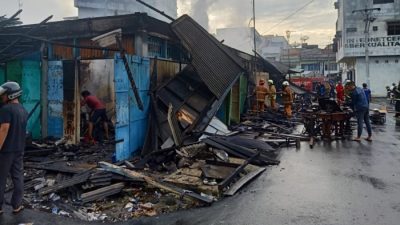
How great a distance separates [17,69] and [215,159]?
679 cm

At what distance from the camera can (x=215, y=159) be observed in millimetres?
8344

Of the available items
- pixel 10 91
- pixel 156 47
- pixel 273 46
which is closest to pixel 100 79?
pixel 156 47

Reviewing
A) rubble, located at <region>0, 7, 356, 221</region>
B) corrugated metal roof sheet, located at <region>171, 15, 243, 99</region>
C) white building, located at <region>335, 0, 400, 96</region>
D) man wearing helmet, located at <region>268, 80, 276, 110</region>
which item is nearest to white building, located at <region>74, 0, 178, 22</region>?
man wearing helmet, located at <region>268, 80, 276, 110</region>

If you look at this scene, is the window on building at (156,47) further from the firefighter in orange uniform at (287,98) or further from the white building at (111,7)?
the white building at (111,7)

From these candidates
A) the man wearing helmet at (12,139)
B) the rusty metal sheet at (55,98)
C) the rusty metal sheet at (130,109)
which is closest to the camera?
the man wearing helmet at (12,139)

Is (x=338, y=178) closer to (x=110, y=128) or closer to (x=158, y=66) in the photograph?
(x=158, y=66)

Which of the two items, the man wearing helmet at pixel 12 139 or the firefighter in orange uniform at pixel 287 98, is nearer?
the man wearing helmet at pixel 12 139

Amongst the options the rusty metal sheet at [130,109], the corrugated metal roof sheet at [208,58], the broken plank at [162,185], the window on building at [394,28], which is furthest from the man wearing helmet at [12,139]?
the window on building at [394,28]

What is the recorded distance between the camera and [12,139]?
5.15 meters

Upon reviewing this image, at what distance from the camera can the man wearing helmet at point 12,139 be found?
5047 mm

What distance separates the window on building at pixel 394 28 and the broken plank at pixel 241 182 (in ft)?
126

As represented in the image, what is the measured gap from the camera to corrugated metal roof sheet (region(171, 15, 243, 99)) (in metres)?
10.6

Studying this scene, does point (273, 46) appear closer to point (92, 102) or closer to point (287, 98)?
point (287, 98)

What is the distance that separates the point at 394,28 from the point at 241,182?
39833 mm
